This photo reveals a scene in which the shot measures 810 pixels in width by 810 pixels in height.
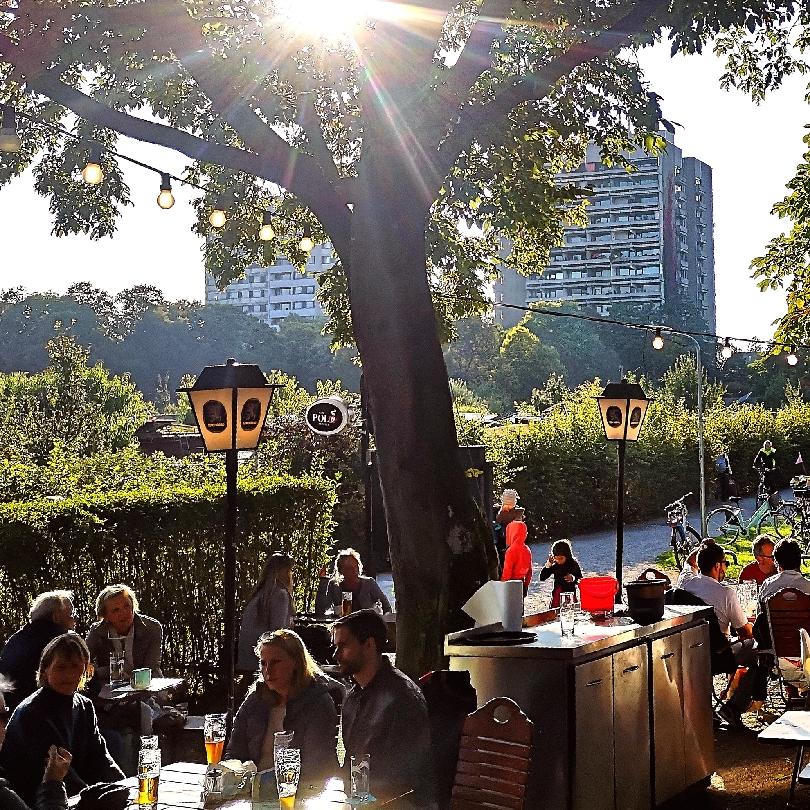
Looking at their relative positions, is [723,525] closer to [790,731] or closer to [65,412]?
[65,412]

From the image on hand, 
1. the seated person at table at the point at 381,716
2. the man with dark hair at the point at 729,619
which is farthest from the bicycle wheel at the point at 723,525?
the seated person at table at the point at 381,716

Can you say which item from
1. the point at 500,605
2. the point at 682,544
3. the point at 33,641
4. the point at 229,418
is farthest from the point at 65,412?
the point at 500,605

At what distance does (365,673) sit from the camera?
18.3ft

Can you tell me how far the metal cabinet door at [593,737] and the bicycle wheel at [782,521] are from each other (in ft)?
61.2

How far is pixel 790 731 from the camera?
6.21m

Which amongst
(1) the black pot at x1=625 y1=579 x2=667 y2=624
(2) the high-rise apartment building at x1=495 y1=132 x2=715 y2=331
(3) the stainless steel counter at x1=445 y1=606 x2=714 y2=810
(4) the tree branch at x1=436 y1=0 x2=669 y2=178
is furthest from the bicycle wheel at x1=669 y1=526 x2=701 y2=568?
(2) the high-rise apartment building at x1=495 y1=132 x2=715 y2=331

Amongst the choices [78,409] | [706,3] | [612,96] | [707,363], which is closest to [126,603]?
[706,3]

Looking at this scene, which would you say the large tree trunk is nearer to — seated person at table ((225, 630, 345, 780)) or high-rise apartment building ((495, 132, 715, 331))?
seated person at table ((225, 630, 345, 780))

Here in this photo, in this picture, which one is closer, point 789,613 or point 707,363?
point 789,613

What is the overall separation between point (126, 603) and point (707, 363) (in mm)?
89319

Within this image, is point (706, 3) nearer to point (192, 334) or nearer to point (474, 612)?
point (474, 612)

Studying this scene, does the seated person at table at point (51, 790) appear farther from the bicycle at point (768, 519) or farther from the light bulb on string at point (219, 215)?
the bicycle at point (768, 519)

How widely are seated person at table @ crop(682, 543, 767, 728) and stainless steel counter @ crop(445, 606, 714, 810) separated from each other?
1738 mm

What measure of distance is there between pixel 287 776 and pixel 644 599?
11.2 feet
